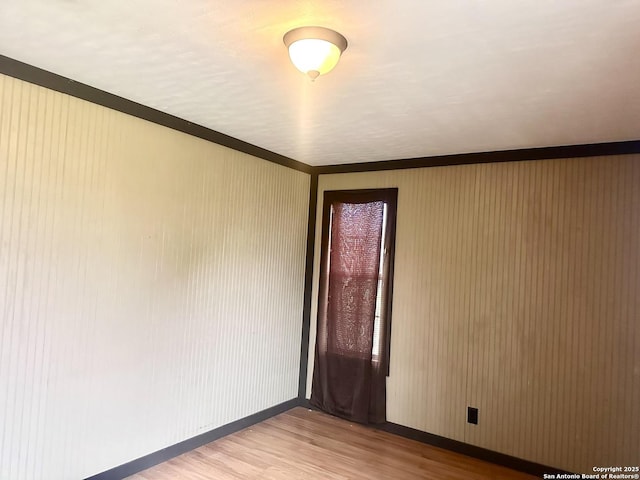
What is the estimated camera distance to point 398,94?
2340 millimetres

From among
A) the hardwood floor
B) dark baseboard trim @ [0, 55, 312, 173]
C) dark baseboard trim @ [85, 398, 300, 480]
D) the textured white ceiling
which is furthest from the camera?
the hardwood floor

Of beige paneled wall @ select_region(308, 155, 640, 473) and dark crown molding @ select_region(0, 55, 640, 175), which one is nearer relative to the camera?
dark crown molding @ select_region(0, 55, 640, 175)

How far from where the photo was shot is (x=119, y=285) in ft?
8.89

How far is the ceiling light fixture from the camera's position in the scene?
171 cm

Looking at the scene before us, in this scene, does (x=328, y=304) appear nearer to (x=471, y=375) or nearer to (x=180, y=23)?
(x=471, y=375)

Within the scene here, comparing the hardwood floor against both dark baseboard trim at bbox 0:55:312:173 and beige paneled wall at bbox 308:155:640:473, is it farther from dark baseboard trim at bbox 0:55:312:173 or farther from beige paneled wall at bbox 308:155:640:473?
dark baseboard trim at bbox 0:55:312:173

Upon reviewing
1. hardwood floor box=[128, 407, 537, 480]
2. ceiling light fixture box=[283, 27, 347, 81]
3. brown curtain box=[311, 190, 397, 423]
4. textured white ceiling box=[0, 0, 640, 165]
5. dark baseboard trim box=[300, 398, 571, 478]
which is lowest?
hardwood floor box=[128, 407, 537, 480]

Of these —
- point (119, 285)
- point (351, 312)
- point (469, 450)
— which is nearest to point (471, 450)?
point (469, 450)

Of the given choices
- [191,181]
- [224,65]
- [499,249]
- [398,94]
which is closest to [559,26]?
[398,94]

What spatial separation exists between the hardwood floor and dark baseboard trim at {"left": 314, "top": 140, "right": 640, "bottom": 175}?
2.32m

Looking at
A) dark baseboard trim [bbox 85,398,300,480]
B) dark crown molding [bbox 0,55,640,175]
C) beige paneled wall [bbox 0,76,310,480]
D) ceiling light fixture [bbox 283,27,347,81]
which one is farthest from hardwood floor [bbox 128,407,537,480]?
ceiling light fixture [bbox 283,27,347,81]

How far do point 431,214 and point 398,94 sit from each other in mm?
1568

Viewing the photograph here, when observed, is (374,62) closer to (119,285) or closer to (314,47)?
(314,47)

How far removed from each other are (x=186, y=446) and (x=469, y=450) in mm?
2158
